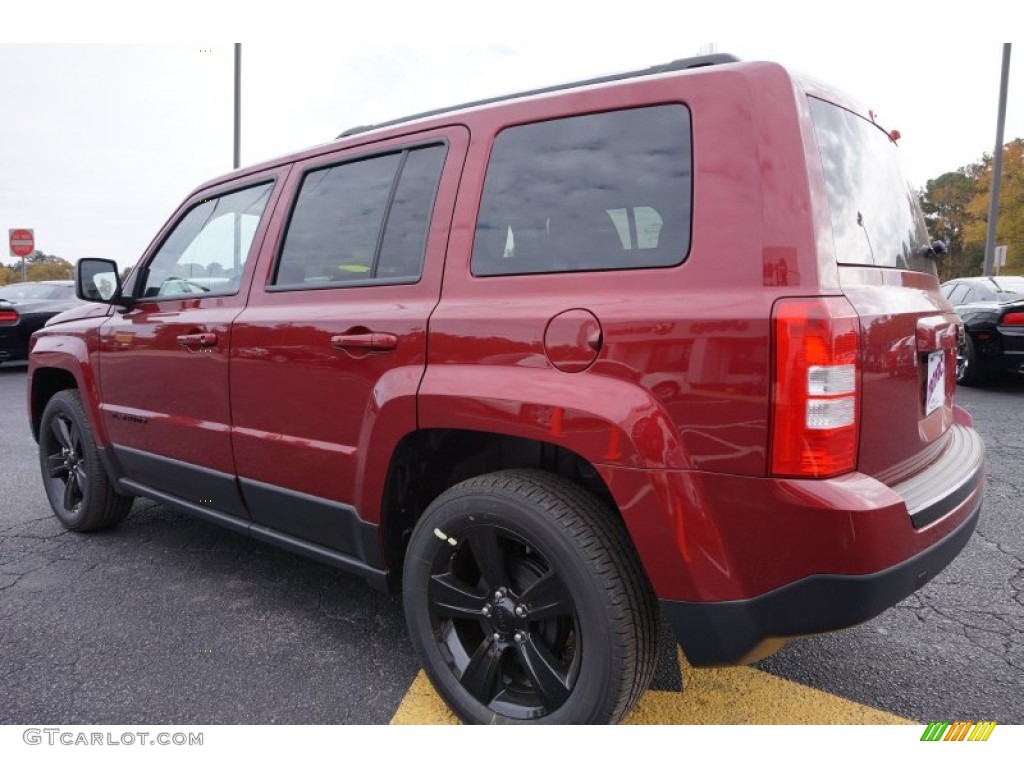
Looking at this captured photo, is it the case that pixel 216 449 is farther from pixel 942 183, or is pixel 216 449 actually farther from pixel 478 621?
pixel 942 183

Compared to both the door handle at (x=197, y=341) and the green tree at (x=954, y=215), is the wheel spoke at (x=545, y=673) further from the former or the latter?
the green tree at (x=954, y=215)

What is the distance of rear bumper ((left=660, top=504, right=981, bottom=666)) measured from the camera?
153cm

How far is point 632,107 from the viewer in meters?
1.81

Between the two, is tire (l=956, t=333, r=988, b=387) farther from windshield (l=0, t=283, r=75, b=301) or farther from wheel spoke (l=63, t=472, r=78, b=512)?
windshield (l=0, t=283, r=75, b=301)

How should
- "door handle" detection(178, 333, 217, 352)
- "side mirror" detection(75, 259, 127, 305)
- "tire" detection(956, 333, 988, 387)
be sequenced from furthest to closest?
"tire" detection(956, 333, 988, 387) < "side mirror" detection(75, 259, 127, 305) < "door handle" detection(178, 333, 217, 352)

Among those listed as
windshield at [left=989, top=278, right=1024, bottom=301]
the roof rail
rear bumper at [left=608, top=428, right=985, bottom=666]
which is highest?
the roof rail

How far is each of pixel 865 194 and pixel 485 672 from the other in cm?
170

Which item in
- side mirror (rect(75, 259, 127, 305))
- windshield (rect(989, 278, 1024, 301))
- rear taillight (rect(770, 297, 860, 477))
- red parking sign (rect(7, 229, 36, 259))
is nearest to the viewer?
rear taillight (rect(770, 297, 860, 477))

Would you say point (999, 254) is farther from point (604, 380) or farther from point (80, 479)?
point (80, 479)

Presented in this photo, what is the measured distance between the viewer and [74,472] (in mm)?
3756

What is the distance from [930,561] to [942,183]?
53.1 metres

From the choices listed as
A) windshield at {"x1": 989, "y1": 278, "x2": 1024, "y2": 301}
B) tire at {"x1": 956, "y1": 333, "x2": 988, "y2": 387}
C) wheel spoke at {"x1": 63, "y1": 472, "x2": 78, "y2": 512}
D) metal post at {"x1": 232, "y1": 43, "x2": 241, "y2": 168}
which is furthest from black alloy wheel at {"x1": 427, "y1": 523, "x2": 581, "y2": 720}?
metal post at {"x1": 232, "y1": 43, "x2": 241, "y2": 168}

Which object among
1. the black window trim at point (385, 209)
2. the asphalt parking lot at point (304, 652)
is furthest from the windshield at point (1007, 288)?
the black window trim at point (385, 209)

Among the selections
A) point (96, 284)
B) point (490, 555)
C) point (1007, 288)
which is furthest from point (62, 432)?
point (1007, 288)
